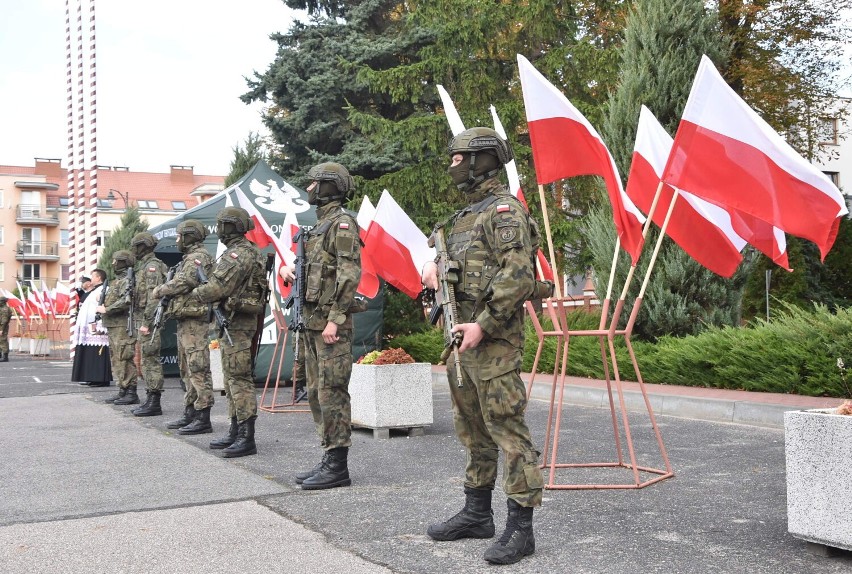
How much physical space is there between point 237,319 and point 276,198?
Answer: 8.46m

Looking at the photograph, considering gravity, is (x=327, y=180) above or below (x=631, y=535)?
above

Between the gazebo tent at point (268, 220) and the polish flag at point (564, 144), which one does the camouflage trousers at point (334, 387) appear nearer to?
the polish flag at point (564, 144)

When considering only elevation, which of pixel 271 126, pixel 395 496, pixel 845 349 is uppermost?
pixel 271 126

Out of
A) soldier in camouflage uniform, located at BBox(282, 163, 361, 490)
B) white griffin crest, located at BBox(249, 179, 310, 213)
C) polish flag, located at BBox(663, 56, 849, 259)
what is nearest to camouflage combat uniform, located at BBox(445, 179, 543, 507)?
soldier in camouflage uniform, located at BBox(282, 163, 361, 490)

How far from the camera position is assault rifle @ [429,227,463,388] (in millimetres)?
4375

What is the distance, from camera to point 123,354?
1244 cm

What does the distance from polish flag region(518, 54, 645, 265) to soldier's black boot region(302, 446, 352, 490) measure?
241 centimetres

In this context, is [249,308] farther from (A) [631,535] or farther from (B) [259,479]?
(A) [631,535]

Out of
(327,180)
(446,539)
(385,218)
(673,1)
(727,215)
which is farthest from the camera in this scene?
(673,1)

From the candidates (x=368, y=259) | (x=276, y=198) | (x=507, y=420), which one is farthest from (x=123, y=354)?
(x=507, y=420)

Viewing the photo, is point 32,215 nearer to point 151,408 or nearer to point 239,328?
point 151,408

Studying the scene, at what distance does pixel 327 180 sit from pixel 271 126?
12.5 meters

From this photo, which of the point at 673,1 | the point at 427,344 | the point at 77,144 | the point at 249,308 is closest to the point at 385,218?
the point at 249,308

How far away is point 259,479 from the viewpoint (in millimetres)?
6496
